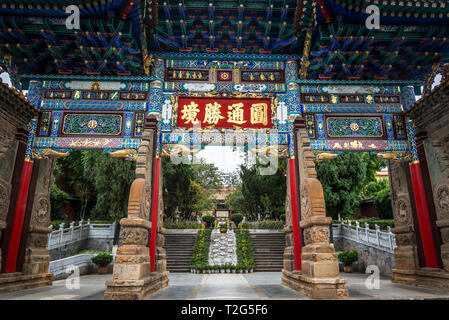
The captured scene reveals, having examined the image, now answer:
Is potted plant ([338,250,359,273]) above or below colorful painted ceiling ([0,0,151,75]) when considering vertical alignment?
below

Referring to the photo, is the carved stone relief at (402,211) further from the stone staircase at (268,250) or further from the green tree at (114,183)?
the green tree at (114,183)

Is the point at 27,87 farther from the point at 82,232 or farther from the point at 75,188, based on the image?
the point at 75,188

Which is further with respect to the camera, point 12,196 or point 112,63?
point 112,63

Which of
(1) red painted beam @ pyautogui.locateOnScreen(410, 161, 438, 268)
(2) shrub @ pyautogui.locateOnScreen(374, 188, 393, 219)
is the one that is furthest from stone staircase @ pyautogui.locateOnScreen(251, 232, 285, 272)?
(1) red painted beam @ pyautogui.locateOnScreen(410, 161, 438, 268)

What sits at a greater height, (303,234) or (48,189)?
(48,189)

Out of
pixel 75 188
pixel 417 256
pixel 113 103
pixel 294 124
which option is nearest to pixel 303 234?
pixel 294 124

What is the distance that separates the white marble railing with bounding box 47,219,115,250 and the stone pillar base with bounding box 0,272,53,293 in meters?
7.11

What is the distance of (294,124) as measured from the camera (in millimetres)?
6746

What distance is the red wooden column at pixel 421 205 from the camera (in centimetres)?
641

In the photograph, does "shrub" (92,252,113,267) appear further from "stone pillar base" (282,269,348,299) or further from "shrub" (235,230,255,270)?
"stone pillar base" (282,269,348,299)

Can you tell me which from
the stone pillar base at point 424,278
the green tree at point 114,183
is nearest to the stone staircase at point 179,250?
the green tree at point 114,183

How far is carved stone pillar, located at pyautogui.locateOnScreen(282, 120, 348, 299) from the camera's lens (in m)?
4.96

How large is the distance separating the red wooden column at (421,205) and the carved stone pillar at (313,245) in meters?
2.85
